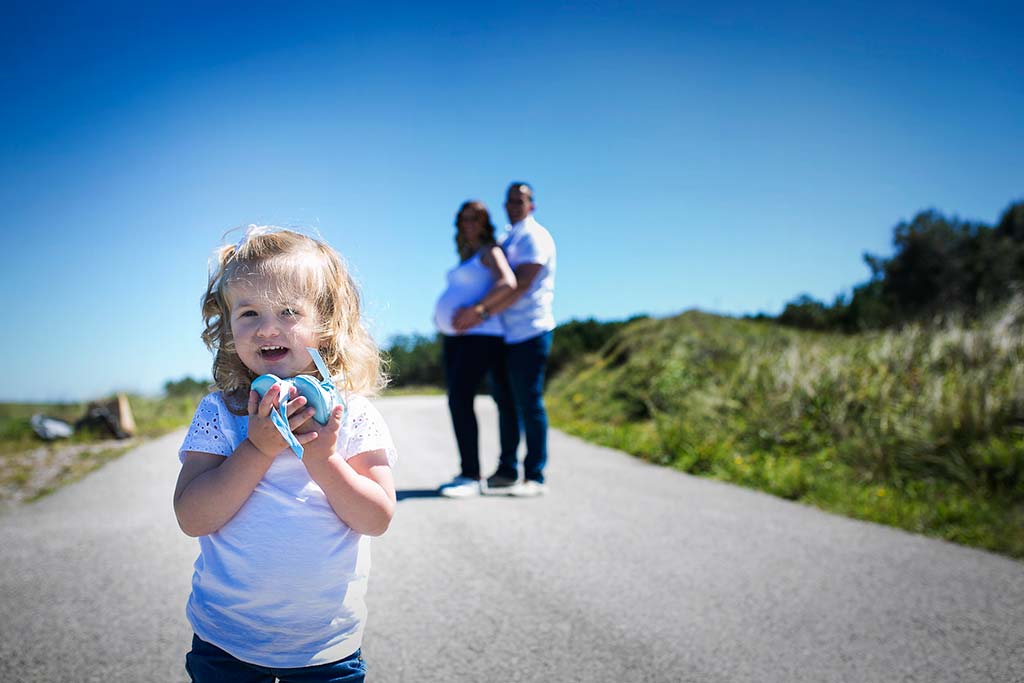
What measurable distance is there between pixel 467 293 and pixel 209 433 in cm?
300

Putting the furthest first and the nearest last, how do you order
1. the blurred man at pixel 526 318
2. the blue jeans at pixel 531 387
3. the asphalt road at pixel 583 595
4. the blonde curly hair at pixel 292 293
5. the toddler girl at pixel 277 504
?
the blue jeans at pixel 531 387 → the blurred man at pixel 526 318 → the asphalt road at pixel 583 595 → the blonde curly hair at pixel 292 293 → the toddler girl at pixel 277 504

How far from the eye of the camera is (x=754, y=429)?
639 cm

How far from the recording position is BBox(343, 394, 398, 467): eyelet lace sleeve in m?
1.45

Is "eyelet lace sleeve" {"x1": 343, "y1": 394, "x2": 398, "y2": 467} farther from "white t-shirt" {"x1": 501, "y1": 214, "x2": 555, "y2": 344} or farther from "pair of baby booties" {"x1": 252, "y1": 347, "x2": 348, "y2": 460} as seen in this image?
"white t-shirt" {"x1": 501, "y1": 214, "x2": 555, "y2": 344}

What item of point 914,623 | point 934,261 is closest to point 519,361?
point 914,623

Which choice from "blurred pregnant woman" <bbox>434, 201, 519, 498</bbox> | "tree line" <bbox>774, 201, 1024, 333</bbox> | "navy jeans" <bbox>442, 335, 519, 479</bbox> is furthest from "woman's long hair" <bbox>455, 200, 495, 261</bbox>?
"tree line" <bbox>774, 201, 1024, 333</bbox>

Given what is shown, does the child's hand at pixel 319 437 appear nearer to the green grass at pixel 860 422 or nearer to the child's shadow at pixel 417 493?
the child's shadow at pixel 417 493

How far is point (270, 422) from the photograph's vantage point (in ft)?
4.16

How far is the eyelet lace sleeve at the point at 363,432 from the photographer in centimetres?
145

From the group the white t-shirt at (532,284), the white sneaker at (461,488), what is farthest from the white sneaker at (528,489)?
the white t-shirt at (532,284)

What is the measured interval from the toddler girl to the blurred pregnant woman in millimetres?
2793

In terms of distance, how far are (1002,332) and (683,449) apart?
3128mm

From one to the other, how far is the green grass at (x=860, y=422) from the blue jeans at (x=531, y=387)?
6.00ft

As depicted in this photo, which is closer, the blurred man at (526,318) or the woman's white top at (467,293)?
the blurred man at (526,318)
